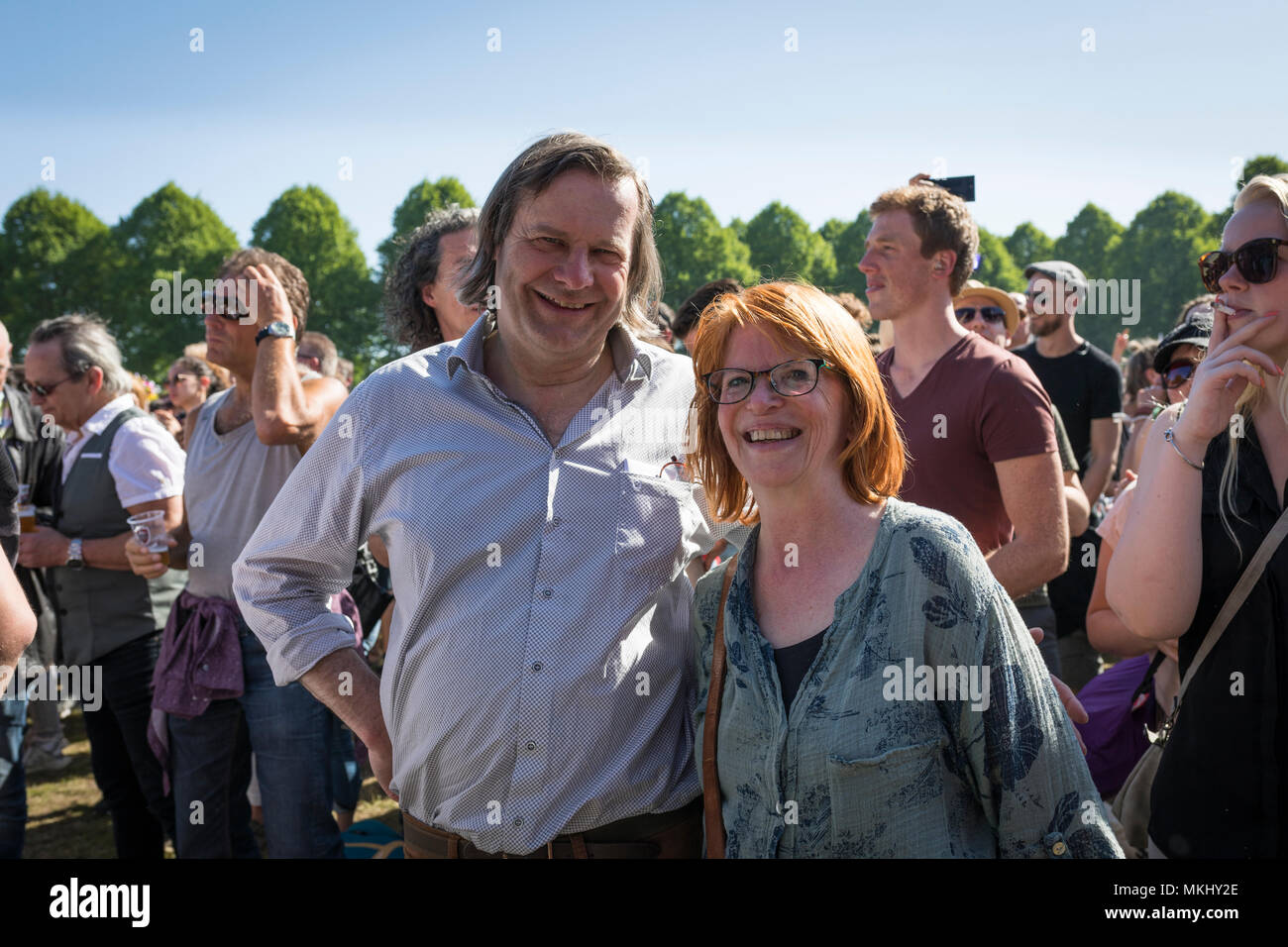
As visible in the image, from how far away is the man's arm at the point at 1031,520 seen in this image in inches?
123

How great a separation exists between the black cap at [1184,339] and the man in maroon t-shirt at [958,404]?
14.0 inches

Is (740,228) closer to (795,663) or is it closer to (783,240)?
(783,240)

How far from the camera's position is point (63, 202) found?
40594 millimetres

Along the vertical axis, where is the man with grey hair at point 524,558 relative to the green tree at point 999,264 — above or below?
below

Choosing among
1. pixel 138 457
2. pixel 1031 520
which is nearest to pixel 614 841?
pixel 1031 520

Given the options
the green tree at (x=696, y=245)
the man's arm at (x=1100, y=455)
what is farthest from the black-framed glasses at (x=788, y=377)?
the green tree at (x=696, y=245)

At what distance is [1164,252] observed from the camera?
5178 centimetres

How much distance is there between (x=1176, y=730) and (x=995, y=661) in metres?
0.78

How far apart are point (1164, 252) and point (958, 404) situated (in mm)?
56535

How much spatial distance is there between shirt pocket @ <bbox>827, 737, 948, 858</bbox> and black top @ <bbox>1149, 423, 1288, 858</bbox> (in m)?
0.78

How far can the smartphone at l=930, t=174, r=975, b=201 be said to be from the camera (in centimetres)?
402

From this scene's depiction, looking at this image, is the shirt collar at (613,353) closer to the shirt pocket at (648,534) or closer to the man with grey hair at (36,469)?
the shirt pocket at (648,534)

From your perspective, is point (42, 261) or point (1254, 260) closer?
point (1254, 260)
